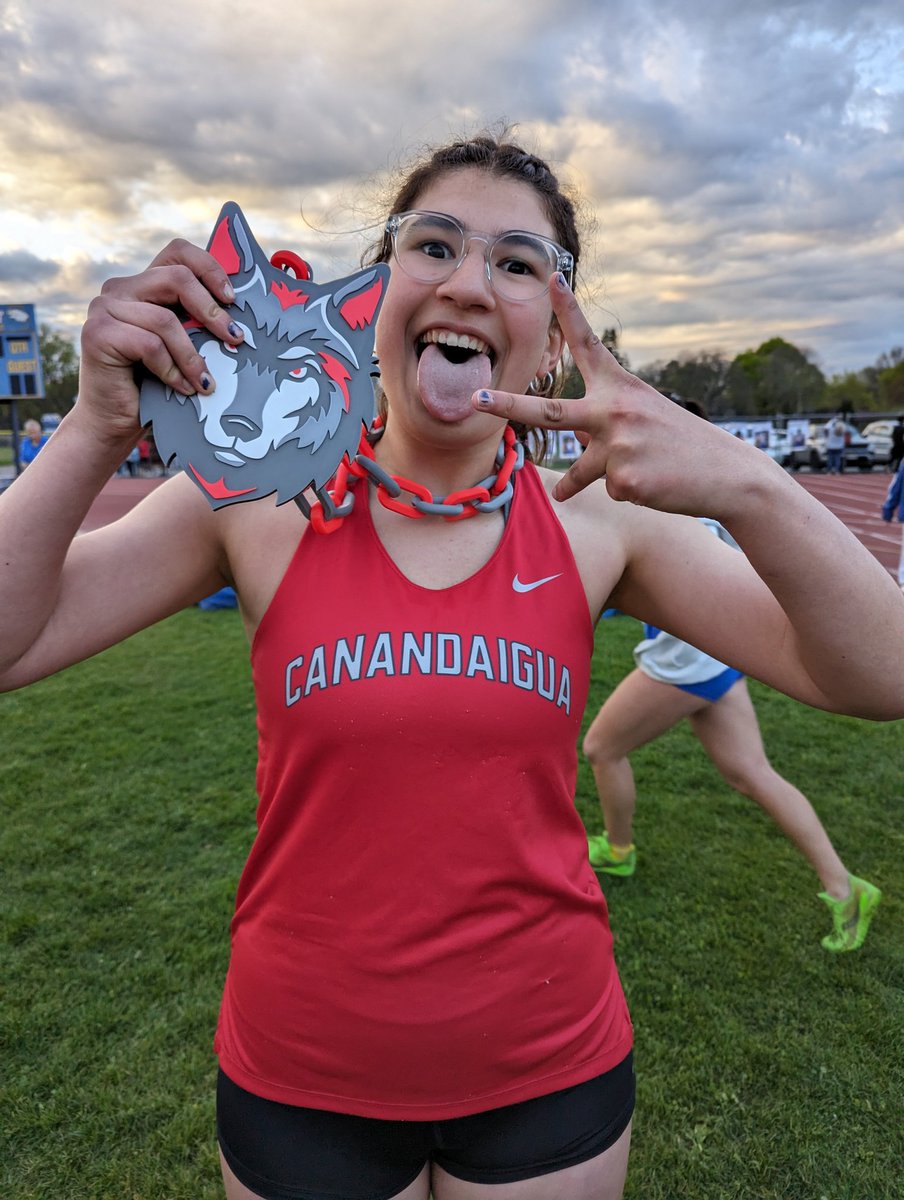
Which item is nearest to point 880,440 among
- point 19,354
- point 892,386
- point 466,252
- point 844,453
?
point 844,453

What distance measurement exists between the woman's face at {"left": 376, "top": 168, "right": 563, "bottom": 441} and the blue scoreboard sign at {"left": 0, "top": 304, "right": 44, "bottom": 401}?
12553 mm

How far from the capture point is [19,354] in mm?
12477

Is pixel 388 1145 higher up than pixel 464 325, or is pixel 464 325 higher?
pixel 464 325

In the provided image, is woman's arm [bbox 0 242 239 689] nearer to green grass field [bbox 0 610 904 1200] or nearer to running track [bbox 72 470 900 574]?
green grass field [bbox 0 610 904 1200]

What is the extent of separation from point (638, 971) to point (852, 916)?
3.18ft

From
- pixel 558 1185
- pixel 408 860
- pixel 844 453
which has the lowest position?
pixel 558 1185

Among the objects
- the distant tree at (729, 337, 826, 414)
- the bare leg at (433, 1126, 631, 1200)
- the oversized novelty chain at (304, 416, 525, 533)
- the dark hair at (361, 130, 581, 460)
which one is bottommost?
the bare leg at (433, 1126, 631, 1200)

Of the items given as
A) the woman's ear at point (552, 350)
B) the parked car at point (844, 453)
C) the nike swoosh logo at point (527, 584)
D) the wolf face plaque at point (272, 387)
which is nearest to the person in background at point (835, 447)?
the parked car at point (844, 453)

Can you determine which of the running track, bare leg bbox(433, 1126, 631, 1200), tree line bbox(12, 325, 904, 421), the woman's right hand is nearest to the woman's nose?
the woman's right hand

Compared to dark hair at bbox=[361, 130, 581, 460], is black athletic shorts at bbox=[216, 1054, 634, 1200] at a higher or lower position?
lower

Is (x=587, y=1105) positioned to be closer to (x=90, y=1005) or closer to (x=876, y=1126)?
(x=876, y=1126)

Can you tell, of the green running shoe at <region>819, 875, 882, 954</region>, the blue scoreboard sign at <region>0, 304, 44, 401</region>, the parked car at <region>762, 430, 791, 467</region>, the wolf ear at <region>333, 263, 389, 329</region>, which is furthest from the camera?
the parked car at <region>762, 430, 791, 467</region>

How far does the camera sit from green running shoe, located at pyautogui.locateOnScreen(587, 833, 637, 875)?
3.96m

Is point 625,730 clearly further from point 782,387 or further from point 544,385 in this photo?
point 782,387
